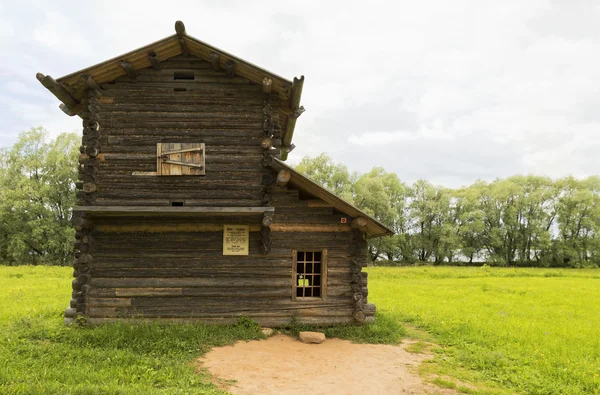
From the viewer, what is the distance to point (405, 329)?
12.7 m

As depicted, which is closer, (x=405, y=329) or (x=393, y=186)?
(x=405, y=329)

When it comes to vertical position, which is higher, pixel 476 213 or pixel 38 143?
pixel 38 143

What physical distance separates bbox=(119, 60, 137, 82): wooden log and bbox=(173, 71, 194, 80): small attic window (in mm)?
1115

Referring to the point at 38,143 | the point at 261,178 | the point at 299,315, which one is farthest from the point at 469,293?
the point at 38,143

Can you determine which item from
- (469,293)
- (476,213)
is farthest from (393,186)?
(469,293)

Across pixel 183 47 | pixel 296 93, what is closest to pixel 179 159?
pixel 183 47

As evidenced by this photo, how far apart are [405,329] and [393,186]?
51020mm

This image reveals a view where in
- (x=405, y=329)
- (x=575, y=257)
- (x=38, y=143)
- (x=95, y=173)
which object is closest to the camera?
(x=95, y=173)

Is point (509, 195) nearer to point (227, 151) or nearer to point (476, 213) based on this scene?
point (476, 213)

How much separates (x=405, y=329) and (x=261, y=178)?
6422mm

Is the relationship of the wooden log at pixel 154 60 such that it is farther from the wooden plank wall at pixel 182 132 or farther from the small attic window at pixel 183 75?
the small attic window at pixel 183 75

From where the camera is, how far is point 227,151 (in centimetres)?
1176

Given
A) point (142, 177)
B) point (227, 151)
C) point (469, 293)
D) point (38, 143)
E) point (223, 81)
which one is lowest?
point (469, 293)

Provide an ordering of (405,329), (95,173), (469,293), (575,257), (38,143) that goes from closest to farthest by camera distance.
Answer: (95,173) < (405,329) < (469,293) < (38,143) < (575,257)
